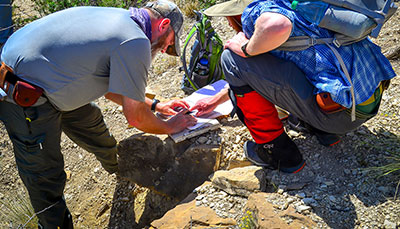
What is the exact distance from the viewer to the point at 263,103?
9.32 feet

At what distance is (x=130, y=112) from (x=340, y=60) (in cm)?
155

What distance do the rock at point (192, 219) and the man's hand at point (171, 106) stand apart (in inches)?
36.7

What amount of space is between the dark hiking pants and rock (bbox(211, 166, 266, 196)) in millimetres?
1284

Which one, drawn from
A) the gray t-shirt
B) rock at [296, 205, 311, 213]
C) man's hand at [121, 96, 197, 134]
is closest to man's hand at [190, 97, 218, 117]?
man's hand at [121, 96, 197, 134]

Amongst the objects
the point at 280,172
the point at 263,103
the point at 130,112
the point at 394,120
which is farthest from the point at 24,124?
the point at 394,120

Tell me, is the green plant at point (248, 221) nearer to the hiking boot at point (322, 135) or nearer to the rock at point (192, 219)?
the rock at point (192, 219)

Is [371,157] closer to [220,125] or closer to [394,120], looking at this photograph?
[394,120]

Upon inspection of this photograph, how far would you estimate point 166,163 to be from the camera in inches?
145

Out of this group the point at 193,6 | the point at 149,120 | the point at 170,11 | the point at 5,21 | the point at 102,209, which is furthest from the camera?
the point at 193,6

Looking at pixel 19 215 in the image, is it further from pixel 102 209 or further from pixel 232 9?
pixel 232 9

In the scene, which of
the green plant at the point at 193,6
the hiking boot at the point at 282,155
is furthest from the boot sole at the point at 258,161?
the green plant at the point at 193,6

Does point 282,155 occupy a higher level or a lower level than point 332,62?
lower

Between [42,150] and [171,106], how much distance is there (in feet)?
3.93

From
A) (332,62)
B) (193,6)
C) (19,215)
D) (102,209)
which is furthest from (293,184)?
(193,6)
